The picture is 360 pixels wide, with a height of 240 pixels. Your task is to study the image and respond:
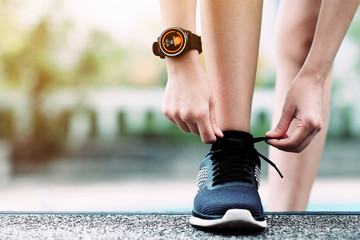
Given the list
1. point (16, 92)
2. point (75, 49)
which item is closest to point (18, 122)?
point (16, 92)

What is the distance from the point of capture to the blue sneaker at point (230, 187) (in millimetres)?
617

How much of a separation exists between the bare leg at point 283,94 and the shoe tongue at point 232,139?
0.59 feet

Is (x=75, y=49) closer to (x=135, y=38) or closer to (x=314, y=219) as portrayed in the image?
(x=135, y=38)

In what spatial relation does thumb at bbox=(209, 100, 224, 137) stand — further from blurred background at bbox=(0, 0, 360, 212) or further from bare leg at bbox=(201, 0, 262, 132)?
blurred background at bbox=(0, 0, 360, 212)

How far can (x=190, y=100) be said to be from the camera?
0.64 metres

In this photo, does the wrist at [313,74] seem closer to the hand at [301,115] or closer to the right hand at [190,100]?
the hand at [301,115]

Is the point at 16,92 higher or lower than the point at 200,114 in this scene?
higher

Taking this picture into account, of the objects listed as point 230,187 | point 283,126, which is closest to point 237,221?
point 230,187

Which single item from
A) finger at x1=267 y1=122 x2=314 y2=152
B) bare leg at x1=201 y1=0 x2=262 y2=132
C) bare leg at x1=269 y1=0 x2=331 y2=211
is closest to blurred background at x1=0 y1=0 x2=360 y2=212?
bare leg at x1=269 y1=0 x2=331 y2=211

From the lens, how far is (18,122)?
8969mm

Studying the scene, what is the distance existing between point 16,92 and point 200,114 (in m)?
8.61

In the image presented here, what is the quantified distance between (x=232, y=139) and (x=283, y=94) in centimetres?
24

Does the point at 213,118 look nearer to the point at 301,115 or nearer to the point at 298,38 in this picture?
the point at 301,115

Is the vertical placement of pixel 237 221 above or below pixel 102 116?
below
